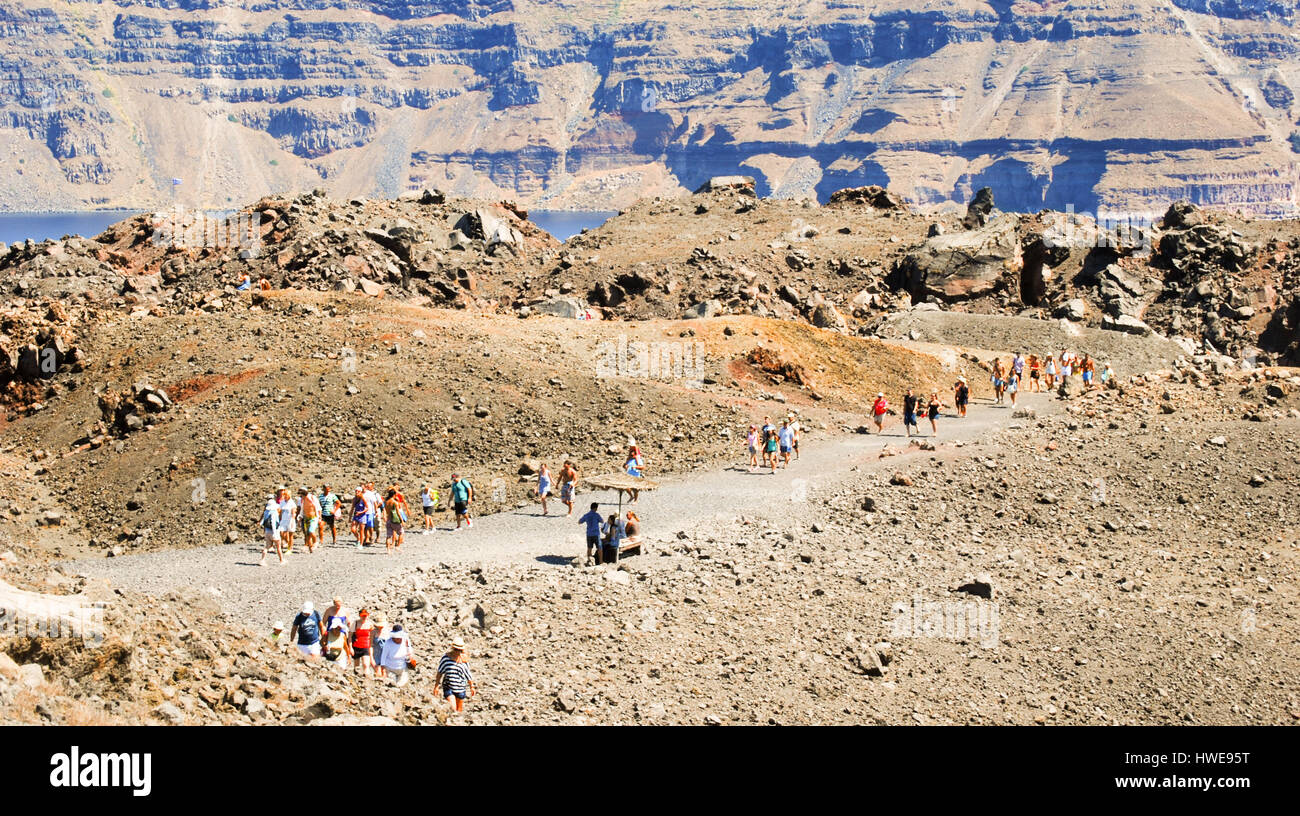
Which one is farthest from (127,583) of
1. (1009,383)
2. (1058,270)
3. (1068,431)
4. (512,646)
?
(1058,270)

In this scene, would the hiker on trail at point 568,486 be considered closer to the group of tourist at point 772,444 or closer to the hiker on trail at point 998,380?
the group of tourist at point 772,444

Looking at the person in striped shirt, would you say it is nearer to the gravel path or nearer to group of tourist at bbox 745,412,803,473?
the gravel path

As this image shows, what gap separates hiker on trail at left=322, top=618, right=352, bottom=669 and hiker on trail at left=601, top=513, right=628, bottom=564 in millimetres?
6836

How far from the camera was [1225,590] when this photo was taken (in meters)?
28.5

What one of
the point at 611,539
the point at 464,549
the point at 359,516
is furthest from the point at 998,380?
the point at 359,516

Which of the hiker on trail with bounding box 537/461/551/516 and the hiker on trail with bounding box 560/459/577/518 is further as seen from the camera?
the hiker on trail with bounding box 537/461/551/516

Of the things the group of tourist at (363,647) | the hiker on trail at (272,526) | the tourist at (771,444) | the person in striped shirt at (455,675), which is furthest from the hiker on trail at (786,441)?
the person in striped shirt at (455,675)

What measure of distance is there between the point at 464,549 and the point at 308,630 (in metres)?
7.36

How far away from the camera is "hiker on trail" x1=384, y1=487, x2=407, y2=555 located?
27.4 m

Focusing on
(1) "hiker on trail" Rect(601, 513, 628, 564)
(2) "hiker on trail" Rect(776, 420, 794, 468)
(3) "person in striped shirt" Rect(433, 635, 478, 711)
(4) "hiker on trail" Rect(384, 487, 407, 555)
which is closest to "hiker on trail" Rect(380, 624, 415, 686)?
(3) "person in striped shirt" Rect(433, 635, 478, 711)

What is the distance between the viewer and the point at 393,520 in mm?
27453

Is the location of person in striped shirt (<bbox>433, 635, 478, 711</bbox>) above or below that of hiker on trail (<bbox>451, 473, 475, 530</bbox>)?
above

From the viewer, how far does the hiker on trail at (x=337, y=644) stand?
66.2 feet

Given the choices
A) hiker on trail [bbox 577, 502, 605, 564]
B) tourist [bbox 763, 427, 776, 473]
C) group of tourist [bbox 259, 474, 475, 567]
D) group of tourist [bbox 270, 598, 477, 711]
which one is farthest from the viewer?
tourist [bbox 763, 427, 776, 473]
